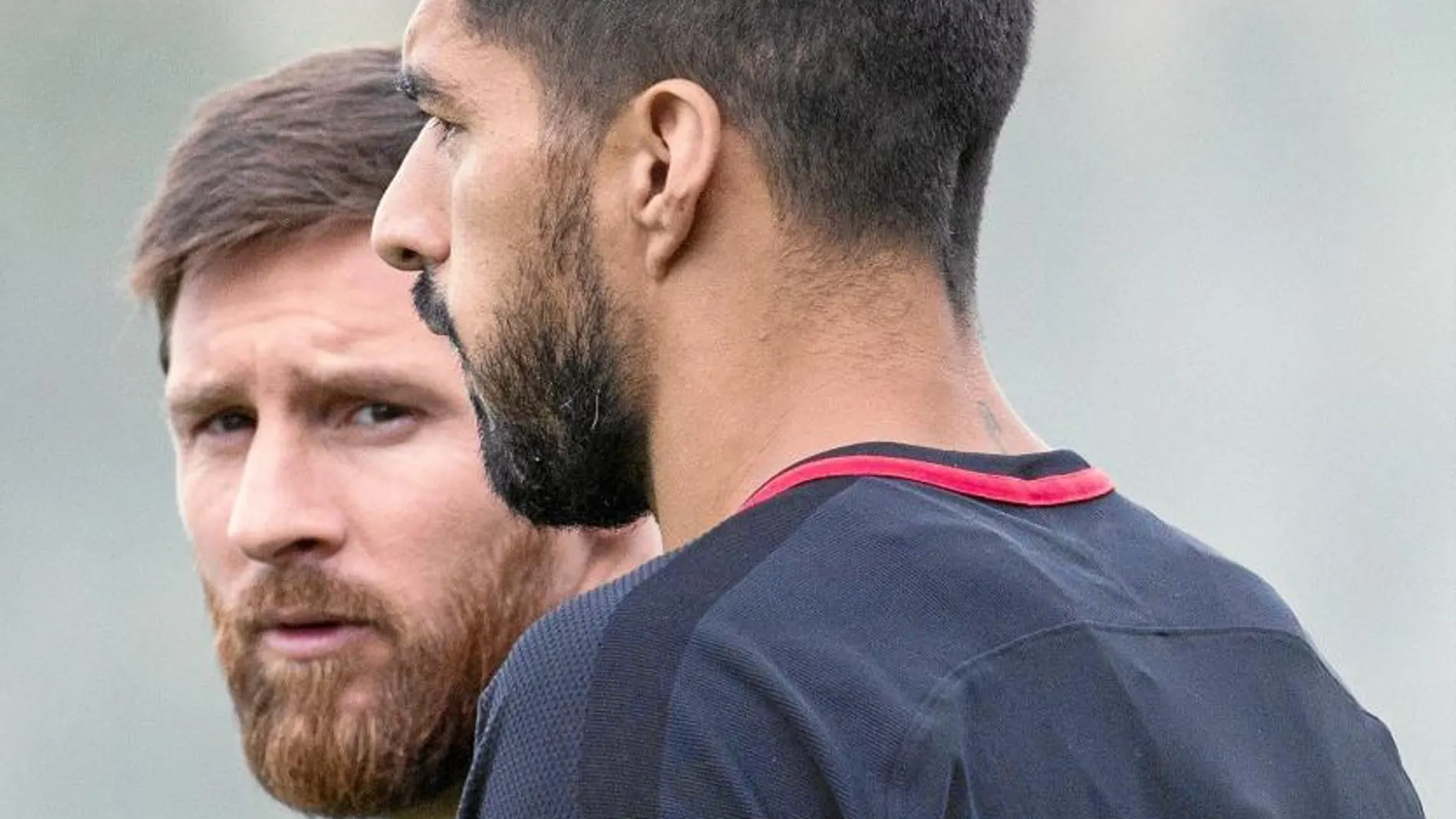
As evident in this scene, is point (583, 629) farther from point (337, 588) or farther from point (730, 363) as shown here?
point (337, 588)

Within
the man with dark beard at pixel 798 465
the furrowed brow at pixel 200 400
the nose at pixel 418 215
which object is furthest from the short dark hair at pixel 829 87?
the furrowed brow at pixel 200 400

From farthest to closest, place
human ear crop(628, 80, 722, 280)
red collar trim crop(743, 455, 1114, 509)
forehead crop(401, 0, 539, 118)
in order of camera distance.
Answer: forehead crop(401, 0, 539, 118) < human ear crop(628, 80, 722, 280) < red collar trim crop(743, 455, 1114, 509)

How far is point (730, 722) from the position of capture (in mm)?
1099

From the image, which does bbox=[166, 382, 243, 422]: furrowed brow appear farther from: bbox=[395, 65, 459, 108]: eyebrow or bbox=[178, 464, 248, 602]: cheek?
bbox=[395, 65, 459, 108]: eyebrow

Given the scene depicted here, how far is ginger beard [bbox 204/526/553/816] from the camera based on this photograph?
2.23 m

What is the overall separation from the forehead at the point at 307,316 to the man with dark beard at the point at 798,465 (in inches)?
29.1

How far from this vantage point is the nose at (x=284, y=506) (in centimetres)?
225

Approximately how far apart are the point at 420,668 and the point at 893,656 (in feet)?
3.82

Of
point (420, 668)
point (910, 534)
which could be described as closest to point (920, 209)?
point (910, 534)

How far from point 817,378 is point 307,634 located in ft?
3.61

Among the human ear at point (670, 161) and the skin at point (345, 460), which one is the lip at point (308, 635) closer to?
the skin at point (345, 460)

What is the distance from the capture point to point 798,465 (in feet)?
4.14

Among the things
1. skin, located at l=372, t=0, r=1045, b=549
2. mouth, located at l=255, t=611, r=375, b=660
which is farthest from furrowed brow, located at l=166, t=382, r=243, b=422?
skin, located at l=372, t=0, r=1045, b=549

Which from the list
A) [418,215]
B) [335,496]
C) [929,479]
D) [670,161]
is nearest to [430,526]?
[335,496]
